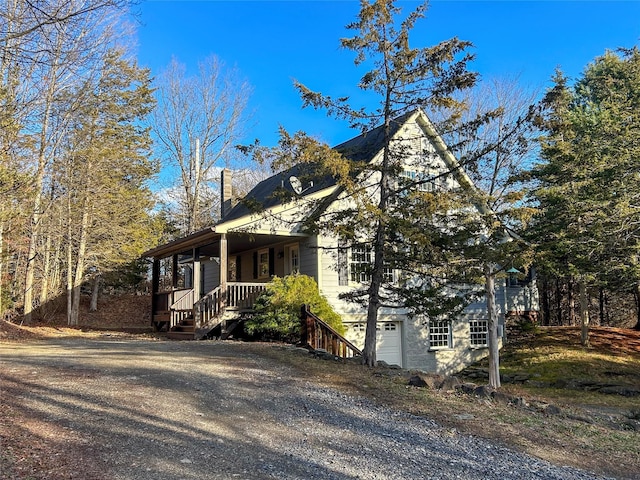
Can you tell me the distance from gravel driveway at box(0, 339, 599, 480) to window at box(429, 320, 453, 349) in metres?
10.1

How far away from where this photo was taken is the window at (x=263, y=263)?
18.9m

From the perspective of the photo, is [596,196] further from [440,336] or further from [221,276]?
[221,276]

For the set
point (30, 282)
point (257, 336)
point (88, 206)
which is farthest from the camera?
point (88, 206)

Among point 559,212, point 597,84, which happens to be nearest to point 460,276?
point 559,212

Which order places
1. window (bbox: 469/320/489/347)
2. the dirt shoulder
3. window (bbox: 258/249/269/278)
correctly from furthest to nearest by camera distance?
window (bbox: 258/249/269/278) < window (bbox: 469/320/489/347) < the dirt shoulder

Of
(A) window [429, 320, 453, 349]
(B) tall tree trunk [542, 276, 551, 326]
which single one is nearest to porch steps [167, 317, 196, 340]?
(A) window [429, 320, 453, 349]

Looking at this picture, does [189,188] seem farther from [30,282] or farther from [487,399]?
[487,399]

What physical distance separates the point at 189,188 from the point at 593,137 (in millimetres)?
21656

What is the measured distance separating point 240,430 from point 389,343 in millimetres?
11663

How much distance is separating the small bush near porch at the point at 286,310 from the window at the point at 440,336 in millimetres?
4850

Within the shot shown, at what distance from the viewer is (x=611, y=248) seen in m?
13.3

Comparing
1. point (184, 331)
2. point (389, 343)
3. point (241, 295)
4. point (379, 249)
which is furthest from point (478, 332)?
point (184, 331)

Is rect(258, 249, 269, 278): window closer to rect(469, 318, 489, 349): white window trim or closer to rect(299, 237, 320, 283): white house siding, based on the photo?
rect(299, 237, 320, 283): white house siding

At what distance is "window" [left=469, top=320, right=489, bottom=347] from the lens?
1817 cm
